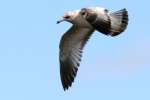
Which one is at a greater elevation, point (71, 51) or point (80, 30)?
point (80, 30)

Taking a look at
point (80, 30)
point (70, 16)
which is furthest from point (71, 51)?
point (70, 16)

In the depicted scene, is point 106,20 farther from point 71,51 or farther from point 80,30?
point 71,51

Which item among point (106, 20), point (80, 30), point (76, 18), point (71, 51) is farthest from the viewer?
point (71, 51)

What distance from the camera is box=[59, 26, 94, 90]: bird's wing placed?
15297mm

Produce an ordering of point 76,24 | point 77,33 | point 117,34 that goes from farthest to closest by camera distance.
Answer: point 77,33, point 76,24, point 117,34

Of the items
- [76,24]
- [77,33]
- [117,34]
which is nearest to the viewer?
[117,34]

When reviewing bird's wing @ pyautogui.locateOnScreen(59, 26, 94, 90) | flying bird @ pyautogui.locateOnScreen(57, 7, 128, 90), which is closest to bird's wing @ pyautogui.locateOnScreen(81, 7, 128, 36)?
flying bird @ pyautogui.locateOnScreen(57, 7, 128, 90)

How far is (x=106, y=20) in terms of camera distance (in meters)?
13.5

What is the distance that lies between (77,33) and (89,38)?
34 centimetres

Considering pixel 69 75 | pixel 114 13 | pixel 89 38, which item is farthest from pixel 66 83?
pixel 114 13

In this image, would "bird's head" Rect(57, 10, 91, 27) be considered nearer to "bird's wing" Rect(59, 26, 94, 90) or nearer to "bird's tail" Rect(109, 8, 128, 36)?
"bird's tail" Rect(109, 8, 128, 36)

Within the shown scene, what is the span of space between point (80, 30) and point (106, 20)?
1.83 metres

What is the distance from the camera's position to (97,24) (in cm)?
1348

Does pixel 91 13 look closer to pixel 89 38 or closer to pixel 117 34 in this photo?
pixel 117 34
